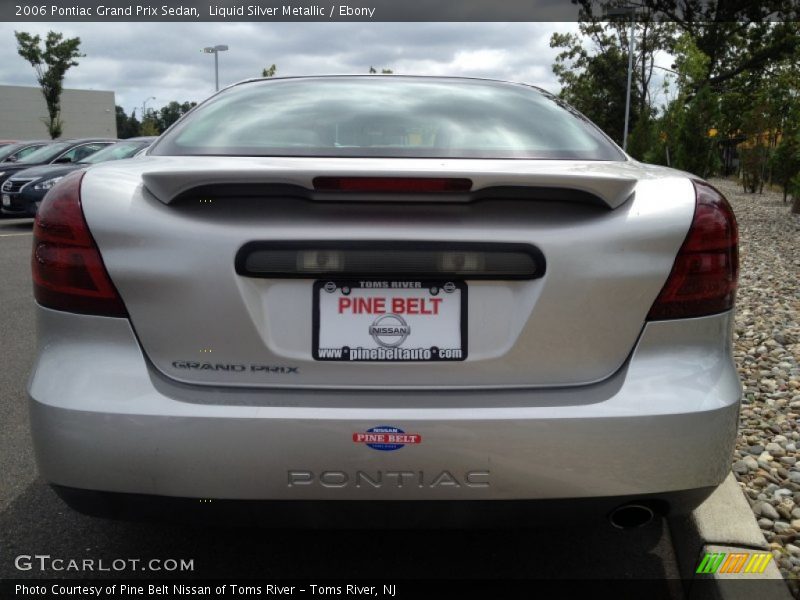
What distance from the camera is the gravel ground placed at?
2.86 m

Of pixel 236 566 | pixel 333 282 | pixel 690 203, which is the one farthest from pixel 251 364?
pixel 690 203

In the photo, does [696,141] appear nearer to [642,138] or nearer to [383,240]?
[642,138]

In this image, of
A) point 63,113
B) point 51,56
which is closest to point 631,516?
point 51,56

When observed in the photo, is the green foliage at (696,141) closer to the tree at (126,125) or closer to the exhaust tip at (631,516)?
the exhaust tip at (631,516)

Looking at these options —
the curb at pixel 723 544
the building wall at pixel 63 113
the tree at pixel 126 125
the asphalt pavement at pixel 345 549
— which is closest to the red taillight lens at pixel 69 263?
the asphalt pavement at pixel 345 549

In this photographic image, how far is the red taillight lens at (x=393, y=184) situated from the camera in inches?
75.7

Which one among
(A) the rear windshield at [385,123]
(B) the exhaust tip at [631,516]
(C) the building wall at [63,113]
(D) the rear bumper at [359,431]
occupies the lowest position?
(C) the building wall at [63,113]

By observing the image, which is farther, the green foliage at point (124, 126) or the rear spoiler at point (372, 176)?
the green foliage at point (124, 126)

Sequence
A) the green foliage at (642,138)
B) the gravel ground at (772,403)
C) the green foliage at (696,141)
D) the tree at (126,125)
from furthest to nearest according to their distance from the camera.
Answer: the tree at (126,125) < the green foliage at (642,138) < the green foliage at (696,141) < the gravel ground at (772,403)

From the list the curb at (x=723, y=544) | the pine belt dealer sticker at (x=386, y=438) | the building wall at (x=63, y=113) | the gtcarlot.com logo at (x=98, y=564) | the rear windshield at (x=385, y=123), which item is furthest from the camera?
the building wall at (x=63, y=113)

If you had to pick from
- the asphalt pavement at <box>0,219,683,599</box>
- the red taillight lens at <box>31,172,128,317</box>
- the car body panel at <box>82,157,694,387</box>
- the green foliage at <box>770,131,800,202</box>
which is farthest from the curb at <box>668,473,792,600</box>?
the green foliage at <box>770,131,800,202</box>

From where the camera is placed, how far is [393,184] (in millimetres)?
1938

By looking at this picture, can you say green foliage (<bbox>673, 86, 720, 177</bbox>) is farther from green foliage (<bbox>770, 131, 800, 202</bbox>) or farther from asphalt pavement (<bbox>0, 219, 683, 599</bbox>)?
asphalt pavement (<bbox>0, 219, 683, 599</bbox>)

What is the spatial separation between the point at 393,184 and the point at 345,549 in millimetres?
1332
